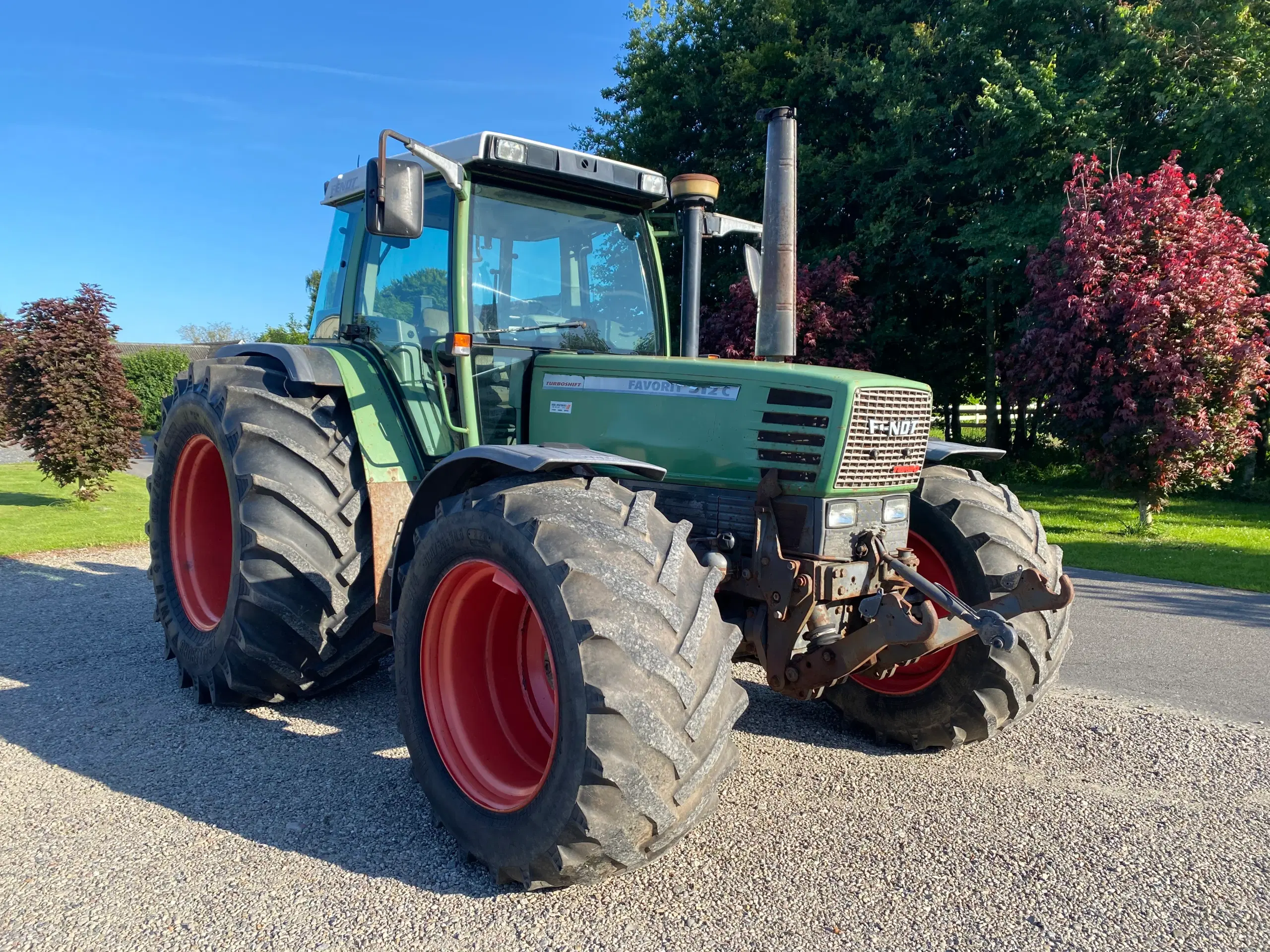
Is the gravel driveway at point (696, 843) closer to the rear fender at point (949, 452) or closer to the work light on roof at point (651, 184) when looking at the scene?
the rear fender at point (949, 452)

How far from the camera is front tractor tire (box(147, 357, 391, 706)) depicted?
12.5ft

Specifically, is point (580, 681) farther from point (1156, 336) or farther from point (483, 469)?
point (1156, 336)

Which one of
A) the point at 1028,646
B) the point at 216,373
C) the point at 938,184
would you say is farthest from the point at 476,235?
the point at 938,184

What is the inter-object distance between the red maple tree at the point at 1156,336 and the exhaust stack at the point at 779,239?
27.9 feet

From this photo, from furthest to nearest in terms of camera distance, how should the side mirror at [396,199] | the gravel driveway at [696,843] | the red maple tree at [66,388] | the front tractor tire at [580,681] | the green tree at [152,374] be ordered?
the green tree at [152,374] < the red maple tree at [66,388] < the side mirror at [396,199] < the gravel driveway at [696,843] < the front tractor tire at [580,681]

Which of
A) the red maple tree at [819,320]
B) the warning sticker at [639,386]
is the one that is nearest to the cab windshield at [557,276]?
the warning sticker at [639,386]

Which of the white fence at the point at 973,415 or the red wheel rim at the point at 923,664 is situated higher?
the white fence at the point at 973,415

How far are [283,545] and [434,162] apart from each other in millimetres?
1702

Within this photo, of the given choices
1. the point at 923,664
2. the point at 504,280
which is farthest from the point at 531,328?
the point at 923,664

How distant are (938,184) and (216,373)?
1381 cm

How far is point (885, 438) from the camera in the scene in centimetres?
328

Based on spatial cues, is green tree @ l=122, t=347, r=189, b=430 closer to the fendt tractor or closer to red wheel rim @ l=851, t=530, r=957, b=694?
the fendt tractor

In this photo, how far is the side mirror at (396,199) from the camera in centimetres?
332

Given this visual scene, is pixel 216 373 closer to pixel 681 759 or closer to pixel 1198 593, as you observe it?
pixel 681 759
